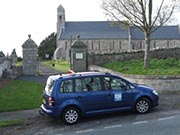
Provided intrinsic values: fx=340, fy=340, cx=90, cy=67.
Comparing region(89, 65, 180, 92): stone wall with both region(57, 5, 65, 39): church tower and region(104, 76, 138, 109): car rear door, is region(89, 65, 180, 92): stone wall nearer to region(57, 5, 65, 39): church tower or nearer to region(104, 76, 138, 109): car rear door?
region(104, 76, 138, 109): car rear door

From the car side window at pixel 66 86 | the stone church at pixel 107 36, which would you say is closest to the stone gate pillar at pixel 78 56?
the car side window at pixel 66 86

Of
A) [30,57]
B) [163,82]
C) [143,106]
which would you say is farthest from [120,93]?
[30,57]

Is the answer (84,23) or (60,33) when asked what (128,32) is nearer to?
(84,23)

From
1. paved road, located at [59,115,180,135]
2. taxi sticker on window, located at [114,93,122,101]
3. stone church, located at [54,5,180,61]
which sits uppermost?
stone church, located at [54,5,180,61]

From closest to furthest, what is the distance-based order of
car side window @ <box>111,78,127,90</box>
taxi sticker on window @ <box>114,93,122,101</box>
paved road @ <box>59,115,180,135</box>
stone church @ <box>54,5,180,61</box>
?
paved road @ <box>59,115,180,135</box>, taxi sticker on window @ <box>114,93,122,101</box>, car side window @ <box>111,78,127,90</box>, stone church @ <box>54,5,180,61</box>

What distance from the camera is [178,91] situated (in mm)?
17594

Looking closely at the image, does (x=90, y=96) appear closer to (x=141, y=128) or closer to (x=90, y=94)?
(x=90, y=94)

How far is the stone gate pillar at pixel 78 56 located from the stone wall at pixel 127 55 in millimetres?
1265

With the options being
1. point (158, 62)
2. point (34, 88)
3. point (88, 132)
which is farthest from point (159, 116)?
point (158, 62)

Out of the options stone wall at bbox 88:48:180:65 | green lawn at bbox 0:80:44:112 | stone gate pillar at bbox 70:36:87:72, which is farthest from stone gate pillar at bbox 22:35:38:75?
green lawn at bbox 0:80:44:112

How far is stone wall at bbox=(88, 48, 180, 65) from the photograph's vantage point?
28.7 metres

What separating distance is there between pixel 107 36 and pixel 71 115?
91.5 metres

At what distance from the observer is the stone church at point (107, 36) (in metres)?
102

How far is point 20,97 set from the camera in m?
17.5
